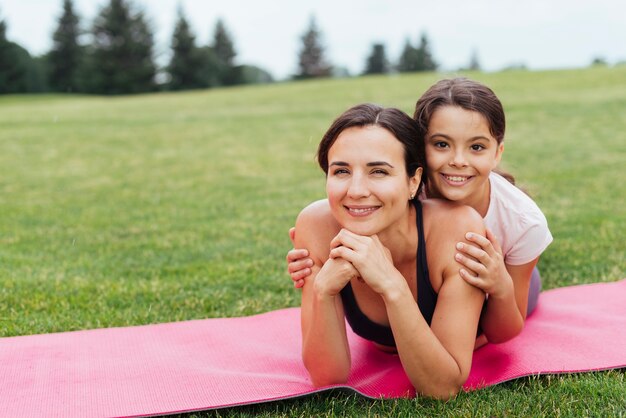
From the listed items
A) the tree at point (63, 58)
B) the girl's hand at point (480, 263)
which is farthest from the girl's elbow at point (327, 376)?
the tree at point (63, 58)

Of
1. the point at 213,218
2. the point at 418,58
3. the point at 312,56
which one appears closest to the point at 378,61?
the point at 418,58

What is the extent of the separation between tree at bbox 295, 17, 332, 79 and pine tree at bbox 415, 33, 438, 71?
1072cm

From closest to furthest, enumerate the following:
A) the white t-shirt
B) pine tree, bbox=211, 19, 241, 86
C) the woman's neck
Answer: the woman's neck < the white t-shirt < pine tree, bbox=211, 19, 241, 86

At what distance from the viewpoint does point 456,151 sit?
3424 mm

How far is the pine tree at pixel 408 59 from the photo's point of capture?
79706 millimetres

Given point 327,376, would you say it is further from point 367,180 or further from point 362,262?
point 367,180

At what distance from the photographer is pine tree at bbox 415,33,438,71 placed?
79.0 meters

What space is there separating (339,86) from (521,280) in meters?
30.1

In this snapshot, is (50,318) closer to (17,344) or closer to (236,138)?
(17,344)

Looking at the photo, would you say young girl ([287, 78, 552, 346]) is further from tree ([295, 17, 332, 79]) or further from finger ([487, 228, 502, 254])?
tree ([295, 17, 332, 79])

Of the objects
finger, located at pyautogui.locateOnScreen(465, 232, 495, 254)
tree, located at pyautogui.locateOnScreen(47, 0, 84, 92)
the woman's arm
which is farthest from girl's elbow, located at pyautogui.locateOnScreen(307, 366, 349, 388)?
tree, located at pyautogui.locateOnScreen(47, 0, 84, 92)

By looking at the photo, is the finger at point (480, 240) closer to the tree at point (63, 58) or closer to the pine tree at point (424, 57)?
the tree at point (63, 58)

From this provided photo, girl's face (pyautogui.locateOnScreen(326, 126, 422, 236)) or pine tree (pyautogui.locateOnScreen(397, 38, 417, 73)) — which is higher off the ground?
pine tree (pyautogui.locateOnScreen(397, 38, 417, 73))

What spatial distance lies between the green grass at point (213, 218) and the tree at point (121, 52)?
110ft
